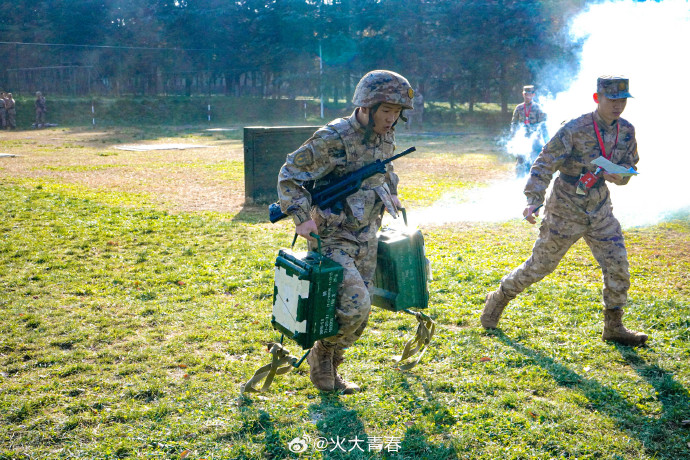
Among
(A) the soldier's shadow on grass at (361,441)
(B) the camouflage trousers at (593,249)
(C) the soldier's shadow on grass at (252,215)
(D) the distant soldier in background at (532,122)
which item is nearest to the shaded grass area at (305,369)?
(A) the soldier's shadow on grass at (361,441)

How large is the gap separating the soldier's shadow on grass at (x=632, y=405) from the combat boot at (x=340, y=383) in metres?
1.56

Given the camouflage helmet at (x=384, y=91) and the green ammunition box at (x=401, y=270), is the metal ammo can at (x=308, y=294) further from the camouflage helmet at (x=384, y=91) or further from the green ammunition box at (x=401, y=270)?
the camouflage helmet at (x=384, y=91)

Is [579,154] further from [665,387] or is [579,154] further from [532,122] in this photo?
[532,122]

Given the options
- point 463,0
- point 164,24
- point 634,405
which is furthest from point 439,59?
point 634,405

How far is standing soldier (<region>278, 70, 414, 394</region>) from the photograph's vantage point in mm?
4039

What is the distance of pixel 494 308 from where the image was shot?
5594 mm

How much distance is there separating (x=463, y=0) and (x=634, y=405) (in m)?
36.8

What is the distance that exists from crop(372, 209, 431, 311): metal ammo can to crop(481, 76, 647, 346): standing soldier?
119cm

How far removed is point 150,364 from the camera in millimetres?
4934

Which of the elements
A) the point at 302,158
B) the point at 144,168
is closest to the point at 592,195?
the point at 302,158

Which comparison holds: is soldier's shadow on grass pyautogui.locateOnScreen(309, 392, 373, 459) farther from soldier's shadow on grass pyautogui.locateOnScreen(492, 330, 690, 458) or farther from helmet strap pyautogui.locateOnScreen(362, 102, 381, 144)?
helmet strap pyautogui.locateOnScreen(362, 102, 381, 144)

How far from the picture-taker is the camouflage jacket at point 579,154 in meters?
5.11

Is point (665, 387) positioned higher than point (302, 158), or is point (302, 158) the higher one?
point (302, 158)

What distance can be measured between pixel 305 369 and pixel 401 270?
3.90 ft
